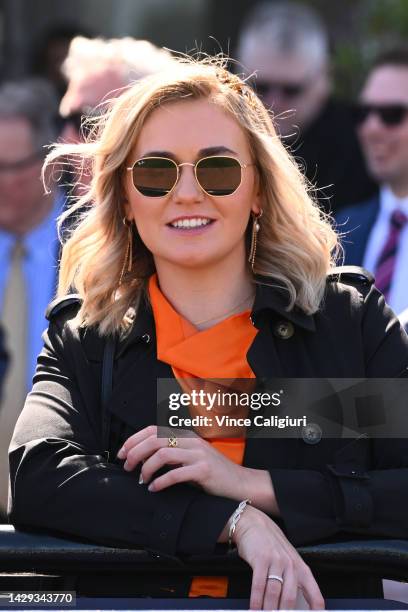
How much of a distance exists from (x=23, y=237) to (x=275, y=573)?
2.91 meters

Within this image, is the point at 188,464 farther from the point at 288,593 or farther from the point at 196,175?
the point at 196,175

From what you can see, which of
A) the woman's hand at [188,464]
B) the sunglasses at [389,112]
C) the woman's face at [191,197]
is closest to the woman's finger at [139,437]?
the woman's hand at [188,464]

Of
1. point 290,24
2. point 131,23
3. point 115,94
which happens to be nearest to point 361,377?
point 115,94

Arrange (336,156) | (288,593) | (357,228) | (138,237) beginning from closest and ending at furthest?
(288,593) < (138,237) < (357,228) < (336,156)

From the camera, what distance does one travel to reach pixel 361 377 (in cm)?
285

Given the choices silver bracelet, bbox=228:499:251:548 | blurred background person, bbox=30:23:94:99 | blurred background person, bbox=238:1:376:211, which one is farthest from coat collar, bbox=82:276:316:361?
blurred background person, bbox=30:23:94:99

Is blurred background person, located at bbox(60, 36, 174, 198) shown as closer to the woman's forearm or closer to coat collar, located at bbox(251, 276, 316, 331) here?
coat collar, located at bbox(251, 276, 316, 331)

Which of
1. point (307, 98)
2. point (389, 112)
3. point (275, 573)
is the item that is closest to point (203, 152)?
point (275, 573)

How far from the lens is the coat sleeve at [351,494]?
2.65 metres

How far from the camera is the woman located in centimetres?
265

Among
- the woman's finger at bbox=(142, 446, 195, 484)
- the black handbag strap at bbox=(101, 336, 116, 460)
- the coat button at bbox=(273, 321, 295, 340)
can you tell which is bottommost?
the woman's finger at bbox=(142, 446, 195, 484)

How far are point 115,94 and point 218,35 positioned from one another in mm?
4667

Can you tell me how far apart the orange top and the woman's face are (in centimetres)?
15

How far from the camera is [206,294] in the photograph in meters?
3.05
